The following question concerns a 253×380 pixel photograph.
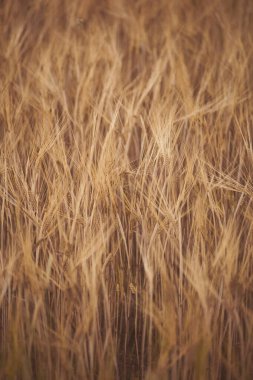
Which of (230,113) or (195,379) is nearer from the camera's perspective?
(195,379)

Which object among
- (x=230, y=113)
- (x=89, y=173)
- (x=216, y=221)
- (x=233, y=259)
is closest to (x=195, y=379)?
(x=233, y=259)

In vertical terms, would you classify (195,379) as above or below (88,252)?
below

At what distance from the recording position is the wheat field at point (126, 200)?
0.81m

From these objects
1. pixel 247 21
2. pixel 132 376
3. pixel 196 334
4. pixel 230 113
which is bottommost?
pixel 132 376

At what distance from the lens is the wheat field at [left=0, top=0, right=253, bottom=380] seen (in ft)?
2.65

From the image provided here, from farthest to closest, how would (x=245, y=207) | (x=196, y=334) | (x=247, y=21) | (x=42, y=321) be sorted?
(x=247, y=21) → (x=245, y=207) → (x=42, y=321) → (x=196, y=334)

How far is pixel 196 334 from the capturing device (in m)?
0.77

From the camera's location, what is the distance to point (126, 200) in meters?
0.95

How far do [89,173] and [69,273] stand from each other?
253 millimetres

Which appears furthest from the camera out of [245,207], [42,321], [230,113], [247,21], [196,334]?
[247,21]

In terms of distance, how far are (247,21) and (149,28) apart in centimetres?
37

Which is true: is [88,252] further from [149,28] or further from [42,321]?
[149,28]

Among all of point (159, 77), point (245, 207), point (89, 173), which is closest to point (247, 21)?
point (159, 77)

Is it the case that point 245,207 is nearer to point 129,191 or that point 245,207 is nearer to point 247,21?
point 129,191
